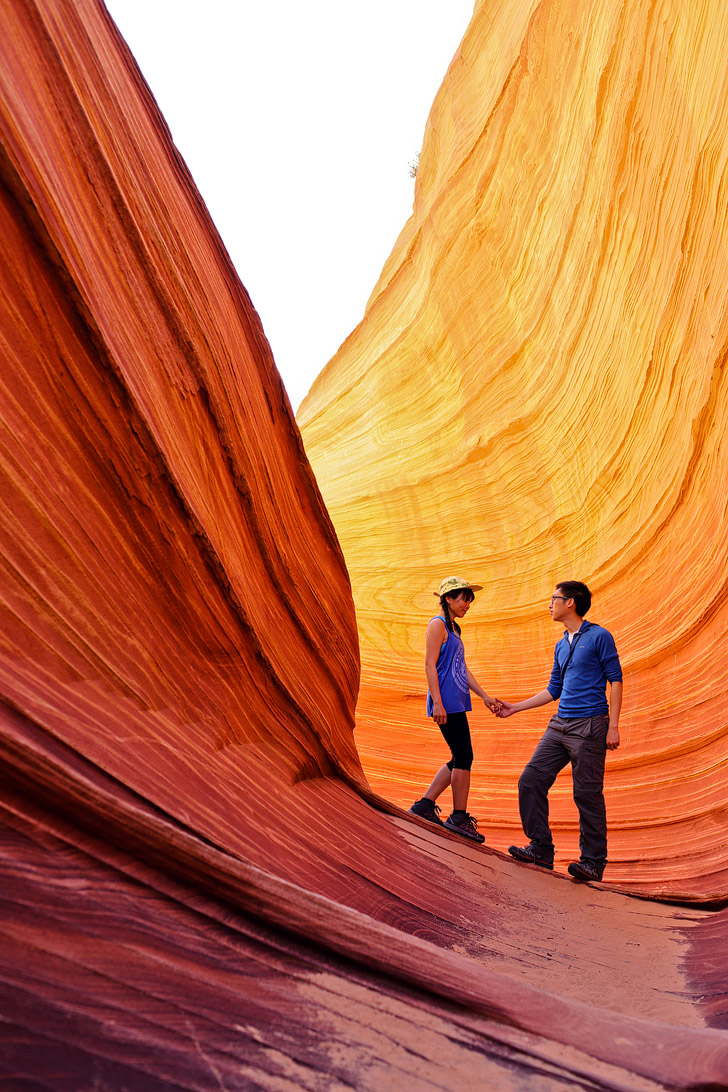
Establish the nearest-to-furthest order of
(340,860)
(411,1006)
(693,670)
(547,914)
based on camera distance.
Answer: (411,1006) → (340,860) → (547,914) → (693,670)

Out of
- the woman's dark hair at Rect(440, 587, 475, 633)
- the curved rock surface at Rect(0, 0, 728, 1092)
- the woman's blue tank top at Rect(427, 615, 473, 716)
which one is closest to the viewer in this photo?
the curved rock surface at Rect(0, 0, 728, 1092)

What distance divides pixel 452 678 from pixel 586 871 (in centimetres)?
93

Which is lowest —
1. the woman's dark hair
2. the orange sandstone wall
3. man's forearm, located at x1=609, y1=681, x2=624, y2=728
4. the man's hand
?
the man's hand

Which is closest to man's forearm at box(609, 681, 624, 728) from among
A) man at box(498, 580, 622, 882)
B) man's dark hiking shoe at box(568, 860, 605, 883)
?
man at box(498, 580, 622, 882)

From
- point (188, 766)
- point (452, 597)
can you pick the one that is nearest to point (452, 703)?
point (452, 597)

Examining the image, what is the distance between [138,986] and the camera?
1244 millimetres

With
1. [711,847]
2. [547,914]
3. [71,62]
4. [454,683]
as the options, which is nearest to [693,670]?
[711,847]

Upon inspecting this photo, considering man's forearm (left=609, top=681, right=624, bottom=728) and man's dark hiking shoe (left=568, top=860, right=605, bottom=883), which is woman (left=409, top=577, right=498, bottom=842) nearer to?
man's dark hiking shoe (left=568, top=860, right=605, bottom=883)

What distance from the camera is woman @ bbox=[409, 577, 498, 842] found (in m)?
3.80

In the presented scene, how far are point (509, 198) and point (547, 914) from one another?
6086mm

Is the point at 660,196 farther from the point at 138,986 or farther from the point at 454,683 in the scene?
the point at 138,986

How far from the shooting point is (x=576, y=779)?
364cm

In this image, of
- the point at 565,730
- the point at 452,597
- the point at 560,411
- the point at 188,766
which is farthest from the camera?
the point at 560,411

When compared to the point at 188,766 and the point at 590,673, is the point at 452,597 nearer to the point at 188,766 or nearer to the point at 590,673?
the point at 590,673
